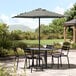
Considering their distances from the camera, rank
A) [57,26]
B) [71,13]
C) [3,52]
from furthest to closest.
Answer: [57,26] < [71,13] < [3,52]

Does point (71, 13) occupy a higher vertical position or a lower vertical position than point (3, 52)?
higher

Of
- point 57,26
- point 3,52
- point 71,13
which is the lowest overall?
point 3,52

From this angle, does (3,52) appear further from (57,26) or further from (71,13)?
(57,26)

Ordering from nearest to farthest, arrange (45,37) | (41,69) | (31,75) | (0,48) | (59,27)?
(31,75) → (41,69) → (0,48) → (45,37) → (59,27)

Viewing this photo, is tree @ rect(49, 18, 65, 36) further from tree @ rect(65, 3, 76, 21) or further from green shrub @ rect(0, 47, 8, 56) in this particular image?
green shrub @ rect(0, 47, 8, 56)

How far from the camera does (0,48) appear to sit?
17.5 meters

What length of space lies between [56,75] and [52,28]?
42.7 meters

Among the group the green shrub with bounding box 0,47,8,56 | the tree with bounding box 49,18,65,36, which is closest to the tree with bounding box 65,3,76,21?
the tree with bounding box 49,18,65,36

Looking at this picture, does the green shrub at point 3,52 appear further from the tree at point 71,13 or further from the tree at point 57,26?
the tree at point 57,26

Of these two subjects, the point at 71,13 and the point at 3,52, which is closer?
the point at 3,52

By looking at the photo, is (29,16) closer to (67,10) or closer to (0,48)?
(0,48)

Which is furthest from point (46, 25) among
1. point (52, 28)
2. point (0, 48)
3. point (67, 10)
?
point (0, 48)

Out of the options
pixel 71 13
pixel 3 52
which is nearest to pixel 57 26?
pixel 71 13

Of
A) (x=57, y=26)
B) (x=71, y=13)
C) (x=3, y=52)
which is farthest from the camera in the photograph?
(x=57, y=26)
